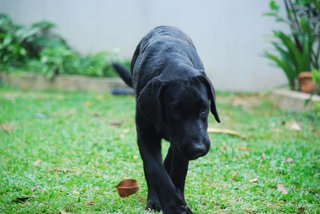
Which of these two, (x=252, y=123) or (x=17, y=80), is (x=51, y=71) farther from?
(x=252, y=123)

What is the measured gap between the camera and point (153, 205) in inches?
139

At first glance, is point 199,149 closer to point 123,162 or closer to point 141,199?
point 141,199

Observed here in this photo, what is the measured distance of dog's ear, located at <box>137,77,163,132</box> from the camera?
121 inches

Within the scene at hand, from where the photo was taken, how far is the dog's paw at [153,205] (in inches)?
138

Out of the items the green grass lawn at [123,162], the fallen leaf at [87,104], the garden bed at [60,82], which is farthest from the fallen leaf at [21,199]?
the garden bed at [60,82]

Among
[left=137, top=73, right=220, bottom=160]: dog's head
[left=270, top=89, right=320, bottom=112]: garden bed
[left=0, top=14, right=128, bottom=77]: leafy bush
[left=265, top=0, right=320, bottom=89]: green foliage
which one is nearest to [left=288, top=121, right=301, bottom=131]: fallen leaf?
[left=270, top=89, right=320, bottom=112]: garden bed

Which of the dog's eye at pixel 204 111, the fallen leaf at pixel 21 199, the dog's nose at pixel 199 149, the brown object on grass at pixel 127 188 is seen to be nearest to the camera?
the dog's nose at pixel 199 149

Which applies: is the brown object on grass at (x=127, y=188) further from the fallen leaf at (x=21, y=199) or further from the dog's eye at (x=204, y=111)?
the dog's eye at (x=204, y=111)

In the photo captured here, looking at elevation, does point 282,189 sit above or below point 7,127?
above

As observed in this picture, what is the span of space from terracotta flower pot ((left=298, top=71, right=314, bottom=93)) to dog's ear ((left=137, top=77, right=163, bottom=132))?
5.64 metres

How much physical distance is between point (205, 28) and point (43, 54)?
11.2 ft

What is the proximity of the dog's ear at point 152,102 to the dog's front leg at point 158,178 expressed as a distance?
0.26 m

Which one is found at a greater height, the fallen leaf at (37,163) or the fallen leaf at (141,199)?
the fallen leaf at (141,199)

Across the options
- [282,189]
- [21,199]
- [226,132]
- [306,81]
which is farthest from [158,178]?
[306,81]
